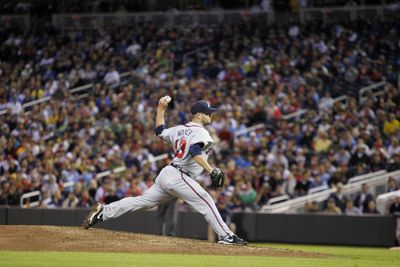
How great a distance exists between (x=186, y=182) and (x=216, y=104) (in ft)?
41.1

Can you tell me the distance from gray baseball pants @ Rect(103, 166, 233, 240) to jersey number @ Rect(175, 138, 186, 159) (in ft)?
0.69

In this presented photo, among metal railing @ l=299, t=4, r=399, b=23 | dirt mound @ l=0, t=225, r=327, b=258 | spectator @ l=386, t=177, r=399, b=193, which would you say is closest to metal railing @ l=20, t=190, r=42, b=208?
spectator @ l=386, t=177, r=399, b=193

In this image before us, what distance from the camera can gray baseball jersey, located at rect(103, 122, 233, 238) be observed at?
12.5m

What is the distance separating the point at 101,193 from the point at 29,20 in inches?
537

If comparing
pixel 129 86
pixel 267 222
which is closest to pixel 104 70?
pixel 129 86

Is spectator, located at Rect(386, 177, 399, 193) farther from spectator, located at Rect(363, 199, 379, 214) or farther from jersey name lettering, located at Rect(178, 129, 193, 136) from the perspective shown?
jersey name lettering, located at Rect(178, 129, 193, 136)

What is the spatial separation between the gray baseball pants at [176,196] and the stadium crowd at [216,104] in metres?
7.97

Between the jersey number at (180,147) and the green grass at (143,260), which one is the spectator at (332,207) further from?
the jersey number at (180,147)

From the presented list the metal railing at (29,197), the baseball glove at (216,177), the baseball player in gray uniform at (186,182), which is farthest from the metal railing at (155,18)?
the baseball glove at (216,177)

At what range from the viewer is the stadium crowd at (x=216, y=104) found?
21969 mm

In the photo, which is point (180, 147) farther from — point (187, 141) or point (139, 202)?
point (139, 202)

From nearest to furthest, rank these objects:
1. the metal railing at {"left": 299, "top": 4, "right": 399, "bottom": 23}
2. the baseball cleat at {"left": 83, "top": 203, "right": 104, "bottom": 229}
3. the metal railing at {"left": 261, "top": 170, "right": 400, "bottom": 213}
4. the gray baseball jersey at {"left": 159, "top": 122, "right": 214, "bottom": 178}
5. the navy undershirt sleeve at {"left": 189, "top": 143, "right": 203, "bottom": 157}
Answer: the navy undershirt sleeve at {"left": 189, "top": 143, "right": 203, "bottom": 157}, the gray baseball jersey at {"left": 159, "top": 122, "right": 214, "bottom": 178}, the baseball cleat at {"left": 83, "top": 203, "right": 104, "bottom": 229}, the metal railing at {"left": 261, "top": 170, "right": 400, "bottom": 213}, the metal railing at {"left": 299, "top": 4, "right": 399, "bottom": 23}

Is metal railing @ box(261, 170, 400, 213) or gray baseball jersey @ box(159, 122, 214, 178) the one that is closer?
gray baseball jersey @ box(159, 122, 214, 178)

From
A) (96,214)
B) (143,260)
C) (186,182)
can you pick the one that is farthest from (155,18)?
(143,260)
